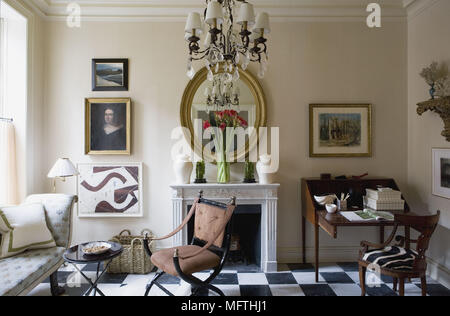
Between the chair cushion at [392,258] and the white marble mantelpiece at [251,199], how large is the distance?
3.58ft

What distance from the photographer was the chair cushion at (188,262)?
2529mm

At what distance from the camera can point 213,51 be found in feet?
7.39

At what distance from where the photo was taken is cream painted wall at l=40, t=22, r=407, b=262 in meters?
3.90

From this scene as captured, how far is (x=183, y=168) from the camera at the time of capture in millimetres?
3592

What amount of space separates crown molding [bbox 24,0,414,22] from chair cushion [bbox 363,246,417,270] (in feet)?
9.65

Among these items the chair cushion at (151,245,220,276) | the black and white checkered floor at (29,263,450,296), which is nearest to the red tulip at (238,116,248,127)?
the chair cushion at (151,245,220,276)

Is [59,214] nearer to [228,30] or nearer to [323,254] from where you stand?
[228,30]

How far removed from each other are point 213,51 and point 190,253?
180 centimetres

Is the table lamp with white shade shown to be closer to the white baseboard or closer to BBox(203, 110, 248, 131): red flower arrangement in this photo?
BBox(203, 110, 248, 131): red flower arrangement

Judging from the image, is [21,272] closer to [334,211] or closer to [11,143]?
[11,143]

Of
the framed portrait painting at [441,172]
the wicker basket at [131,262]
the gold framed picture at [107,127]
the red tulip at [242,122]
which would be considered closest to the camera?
the framed portrait painting at [441,172]

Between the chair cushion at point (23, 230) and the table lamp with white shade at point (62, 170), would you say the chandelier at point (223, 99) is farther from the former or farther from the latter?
the chair cushion at point (23, 230)

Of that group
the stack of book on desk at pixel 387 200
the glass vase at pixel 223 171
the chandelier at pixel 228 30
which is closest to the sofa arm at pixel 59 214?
the glass vase at pixel 223 171
